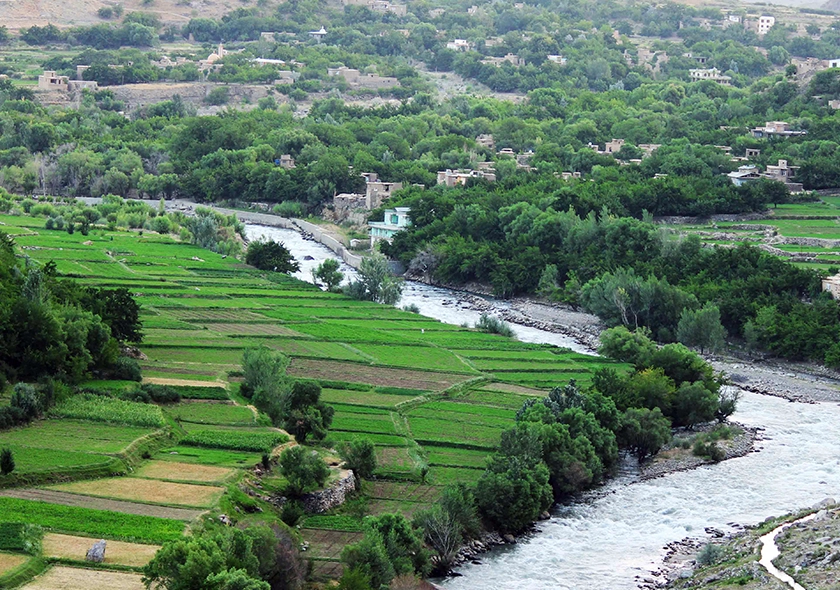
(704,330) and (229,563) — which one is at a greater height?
(229,563)

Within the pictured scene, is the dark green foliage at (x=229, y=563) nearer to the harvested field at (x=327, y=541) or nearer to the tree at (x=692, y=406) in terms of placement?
the harvested field at (x=327, y=541)

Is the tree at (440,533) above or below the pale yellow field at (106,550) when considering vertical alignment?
below

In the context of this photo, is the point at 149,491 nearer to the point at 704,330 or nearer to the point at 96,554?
the point at 96,554

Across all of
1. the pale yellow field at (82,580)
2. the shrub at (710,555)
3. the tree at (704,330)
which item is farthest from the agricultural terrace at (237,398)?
the shrub at (710,555)

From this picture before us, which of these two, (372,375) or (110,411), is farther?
(372,375)

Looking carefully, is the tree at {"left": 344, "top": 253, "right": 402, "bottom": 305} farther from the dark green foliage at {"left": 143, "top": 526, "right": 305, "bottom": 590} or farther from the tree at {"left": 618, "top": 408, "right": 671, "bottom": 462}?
the dark green foliage at {"left": 143, "top": 526, "right": 305, "bottom": 590}

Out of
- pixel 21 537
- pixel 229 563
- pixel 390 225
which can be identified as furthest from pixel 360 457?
pixel 390 225

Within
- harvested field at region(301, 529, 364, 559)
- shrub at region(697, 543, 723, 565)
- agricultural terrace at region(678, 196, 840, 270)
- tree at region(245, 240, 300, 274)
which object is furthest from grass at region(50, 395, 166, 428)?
agricultural terrace at region(678, 196, 840, 270)

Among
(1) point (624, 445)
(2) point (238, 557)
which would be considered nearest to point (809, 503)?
(1) point (624, 445)
